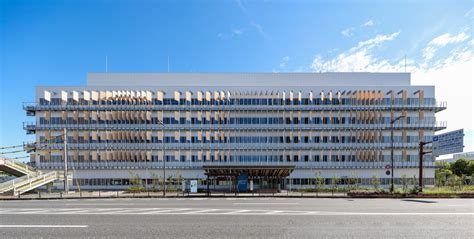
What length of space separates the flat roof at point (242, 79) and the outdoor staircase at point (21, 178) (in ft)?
60.2

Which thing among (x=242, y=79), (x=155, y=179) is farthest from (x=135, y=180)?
(x=242, y=79)

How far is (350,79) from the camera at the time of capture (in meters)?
44.2

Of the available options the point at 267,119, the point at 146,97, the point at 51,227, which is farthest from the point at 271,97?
the point at 51,227

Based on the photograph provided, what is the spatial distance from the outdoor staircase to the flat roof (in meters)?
18.3

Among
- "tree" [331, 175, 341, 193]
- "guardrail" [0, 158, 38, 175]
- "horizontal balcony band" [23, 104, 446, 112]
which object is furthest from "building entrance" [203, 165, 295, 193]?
"guardrail" [0, 158, 38, 175]

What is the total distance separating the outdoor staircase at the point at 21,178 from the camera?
2761 cm

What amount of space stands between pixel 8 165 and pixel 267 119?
125 ft

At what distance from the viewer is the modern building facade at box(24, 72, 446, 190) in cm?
3956

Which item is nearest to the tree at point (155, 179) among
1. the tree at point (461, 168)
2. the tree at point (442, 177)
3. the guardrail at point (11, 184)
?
the guardrail at point (11, 184)

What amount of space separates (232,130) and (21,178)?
98.5 ft

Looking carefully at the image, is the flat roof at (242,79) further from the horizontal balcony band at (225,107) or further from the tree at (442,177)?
the tree at (442,177)

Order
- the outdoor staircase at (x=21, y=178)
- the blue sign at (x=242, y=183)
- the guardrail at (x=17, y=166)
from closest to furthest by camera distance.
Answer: the outdoor staircase at (x=21, y=178) < the guardrail at (x=17, y=166) < the blue sign at (x=242, y=183)

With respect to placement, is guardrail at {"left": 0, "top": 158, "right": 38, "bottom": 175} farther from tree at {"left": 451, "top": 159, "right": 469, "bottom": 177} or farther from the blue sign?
tree at {"left": 451, "top": 159, "right": 469, "bottom": 177}

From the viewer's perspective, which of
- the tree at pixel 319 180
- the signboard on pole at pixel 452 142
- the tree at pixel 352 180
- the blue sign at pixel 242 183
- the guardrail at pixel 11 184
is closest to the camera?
the guardrail at pixel 11 184
